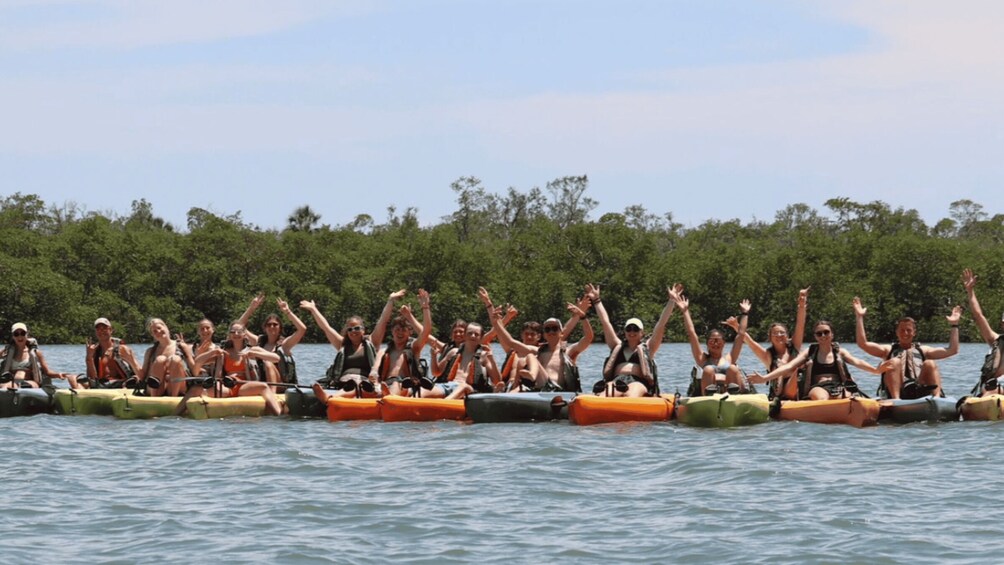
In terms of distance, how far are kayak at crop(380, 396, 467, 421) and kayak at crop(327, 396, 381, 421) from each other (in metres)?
0.11

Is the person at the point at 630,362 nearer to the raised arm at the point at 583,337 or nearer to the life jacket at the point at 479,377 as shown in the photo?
the raised arm at the point at 583,337

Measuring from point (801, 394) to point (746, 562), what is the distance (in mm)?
6221

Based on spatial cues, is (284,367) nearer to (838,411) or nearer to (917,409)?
(838,411)

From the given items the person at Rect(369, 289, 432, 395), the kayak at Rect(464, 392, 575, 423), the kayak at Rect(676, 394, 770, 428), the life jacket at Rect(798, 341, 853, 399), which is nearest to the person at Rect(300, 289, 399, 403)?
the person at Rect(369, 289, 432, 395)

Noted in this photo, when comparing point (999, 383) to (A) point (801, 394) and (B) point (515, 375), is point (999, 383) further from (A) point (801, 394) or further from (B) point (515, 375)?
(B) point (515, 375)

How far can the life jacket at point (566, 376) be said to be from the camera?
50.2 feet

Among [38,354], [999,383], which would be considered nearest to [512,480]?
[999,383]

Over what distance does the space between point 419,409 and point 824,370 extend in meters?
3.93

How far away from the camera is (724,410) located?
1461cm

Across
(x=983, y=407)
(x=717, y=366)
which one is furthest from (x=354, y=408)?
(x=983, y=407)

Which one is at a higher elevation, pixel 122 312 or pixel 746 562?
pixel 122 312

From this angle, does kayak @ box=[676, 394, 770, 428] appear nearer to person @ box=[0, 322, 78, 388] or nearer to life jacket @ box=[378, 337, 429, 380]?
life jacket @ box=[378, 337, 429, 380]

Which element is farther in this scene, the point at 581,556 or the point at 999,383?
the point at 999,383

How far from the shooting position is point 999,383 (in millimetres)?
15422
